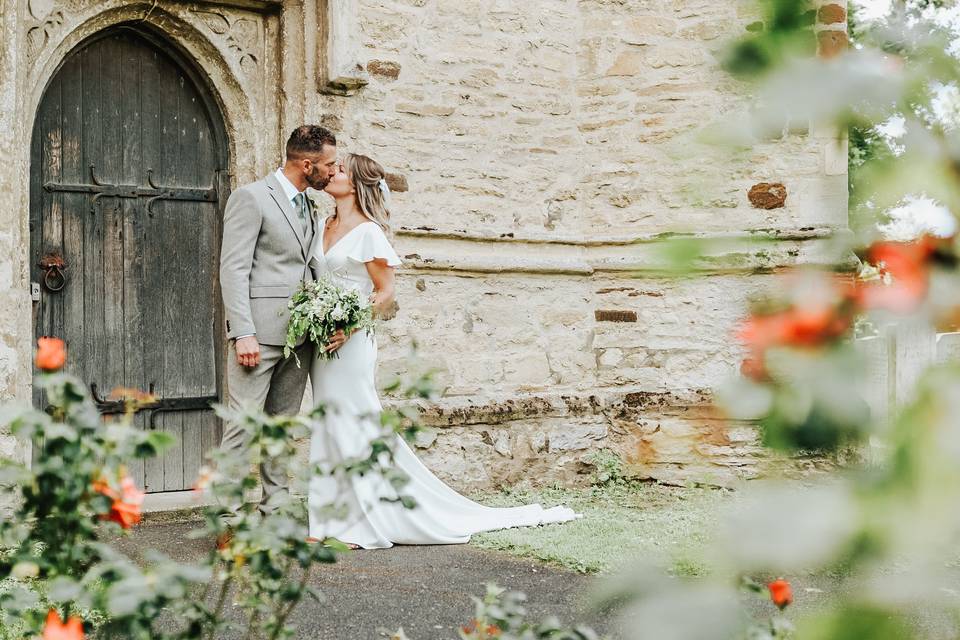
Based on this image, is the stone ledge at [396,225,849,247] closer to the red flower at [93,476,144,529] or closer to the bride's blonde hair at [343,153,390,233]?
the bride's blonde hair at [343,153,390,233]

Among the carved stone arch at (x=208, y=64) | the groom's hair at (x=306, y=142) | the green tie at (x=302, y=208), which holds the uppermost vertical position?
the carved stone arch at (x=208, y=64)

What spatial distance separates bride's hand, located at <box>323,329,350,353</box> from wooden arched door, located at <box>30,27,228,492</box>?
1330 mm

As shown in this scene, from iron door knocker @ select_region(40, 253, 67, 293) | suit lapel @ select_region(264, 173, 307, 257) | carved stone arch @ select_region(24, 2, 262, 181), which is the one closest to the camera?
suit lapel @ select_region(264, 173, 307, 257)

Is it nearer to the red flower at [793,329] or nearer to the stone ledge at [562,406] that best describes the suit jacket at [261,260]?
the stone ledge at [562,406]

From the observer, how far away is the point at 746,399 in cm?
69

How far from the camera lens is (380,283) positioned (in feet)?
18.2

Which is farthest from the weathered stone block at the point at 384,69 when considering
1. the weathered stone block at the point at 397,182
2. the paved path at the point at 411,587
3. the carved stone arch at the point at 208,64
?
the paved path at the point at 411,587

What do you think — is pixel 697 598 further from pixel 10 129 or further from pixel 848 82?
pixel 10 129

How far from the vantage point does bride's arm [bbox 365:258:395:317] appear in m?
5.51

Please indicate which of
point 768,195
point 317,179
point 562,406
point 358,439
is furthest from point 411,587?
point 768,195

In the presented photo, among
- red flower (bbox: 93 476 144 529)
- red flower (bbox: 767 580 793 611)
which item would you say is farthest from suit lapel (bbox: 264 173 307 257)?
red flower (bbox: 767 580 793 611)

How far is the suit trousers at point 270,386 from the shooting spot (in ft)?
16.6

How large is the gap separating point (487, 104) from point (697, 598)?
21.7ft

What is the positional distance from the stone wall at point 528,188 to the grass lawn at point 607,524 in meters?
0.23
